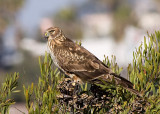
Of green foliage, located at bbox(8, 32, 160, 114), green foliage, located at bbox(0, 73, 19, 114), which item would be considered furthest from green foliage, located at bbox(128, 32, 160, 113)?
green foliage, located at bbox(0, 73, 19, 114)

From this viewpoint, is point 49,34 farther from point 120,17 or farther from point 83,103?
point 120,17

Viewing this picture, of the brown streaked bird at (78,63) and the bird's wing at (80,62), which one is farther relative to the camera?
the bird's wing at (80,62)

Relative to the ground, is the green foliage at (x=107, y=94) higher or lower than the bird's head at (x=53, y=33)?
lower

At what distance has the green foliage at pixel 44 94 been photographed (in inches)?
238

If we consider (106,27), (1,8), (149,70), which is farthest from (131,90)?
(106,27)

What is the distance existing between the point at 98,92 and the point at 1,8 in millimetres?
79890

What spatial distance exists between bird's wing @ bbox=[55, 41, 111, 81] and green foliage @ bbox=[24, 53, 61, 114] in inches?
51.8

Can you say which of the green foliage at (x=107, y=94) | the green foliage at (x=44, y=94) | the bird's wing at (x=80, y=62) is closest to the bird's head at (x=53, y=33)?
the bird's wing at (x=80, y=62)

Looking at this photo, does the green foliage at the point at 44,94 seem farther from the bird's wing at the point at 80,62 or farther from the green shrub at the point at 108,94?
the bird's wing at the point at 80,62

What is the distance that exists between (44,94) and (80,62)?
2410 millimetres

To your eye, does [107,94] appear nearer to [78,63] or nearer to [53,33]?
[78,63]

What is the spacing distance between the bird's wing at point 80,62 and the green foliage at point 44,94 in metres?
1.32

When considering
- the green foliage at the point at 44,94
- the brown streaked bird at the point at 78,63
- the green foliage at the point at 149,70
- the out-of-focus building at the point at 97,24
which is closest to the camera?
the green foliage at the point at 44,94

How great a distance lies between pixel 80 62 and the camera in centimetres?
843
